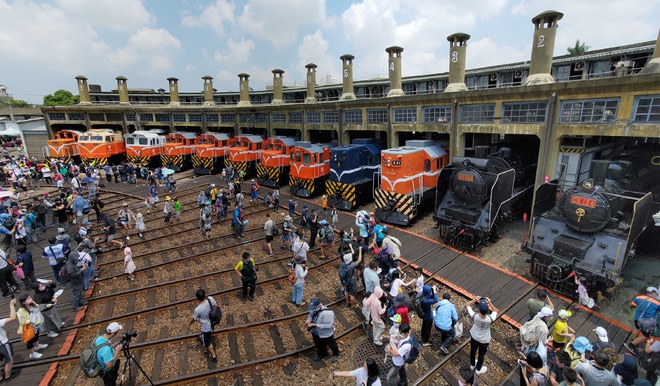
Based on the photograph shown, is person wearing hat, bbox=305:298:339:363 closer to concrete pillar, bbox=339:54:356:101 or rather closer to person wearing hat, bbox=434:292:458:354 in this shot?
person wearing hat, bbox=434:292:458:354

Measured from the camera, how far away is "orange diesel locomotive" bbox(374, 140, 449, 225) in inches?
574

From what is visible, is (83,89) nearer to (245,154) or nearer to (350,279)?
(245,154)

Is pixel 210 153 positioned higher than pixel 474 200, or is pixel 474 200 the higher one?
pixel 210 153

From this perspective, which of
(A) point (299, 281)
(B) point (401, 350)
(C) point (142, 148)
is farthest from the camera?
(C) point (142, 148)

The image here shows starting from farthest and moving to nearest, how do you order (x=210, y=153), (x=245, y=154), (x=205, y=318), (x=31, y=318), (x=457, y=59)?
(x=210, y=153), (x=245, y=154), (x=457, y=59), (x=31, y=318), (x=205, y=318)

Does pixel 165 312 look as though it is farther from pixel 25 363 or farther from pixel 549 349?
pixel 549 349

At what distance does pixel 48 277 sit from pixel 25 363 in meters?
4.89

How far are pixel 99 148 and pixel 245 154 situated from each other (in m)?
14.1

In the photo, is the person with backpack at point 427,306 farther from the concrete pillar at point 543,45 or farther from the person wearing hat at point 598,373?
the concrete pillar at point 543,45

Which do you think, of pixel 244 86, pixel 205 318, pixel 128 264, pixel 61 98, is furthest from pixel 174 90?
pixel 61 98

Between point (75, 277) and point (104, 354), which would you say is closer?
point (104, 354)

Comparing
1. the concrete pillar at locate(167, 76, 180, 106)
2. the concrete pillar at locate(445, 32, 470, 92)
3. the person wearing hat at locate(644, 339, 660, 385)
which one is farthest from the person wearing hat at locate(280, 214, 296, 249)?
the concrete pillar at locate(167, 76, 180, 106)

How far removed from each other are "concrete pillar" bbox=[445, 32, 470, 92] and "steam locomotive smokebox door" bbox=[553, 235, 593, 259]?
1047cm

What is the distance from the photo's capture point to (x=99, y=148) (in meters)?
27.6
